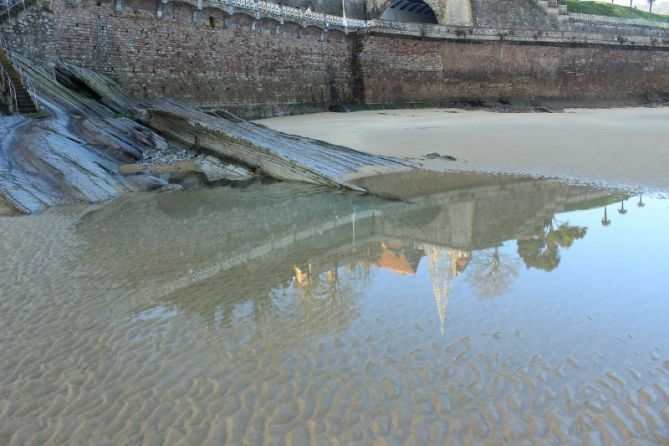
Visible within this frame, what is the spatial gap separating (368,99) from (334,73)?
2603mm

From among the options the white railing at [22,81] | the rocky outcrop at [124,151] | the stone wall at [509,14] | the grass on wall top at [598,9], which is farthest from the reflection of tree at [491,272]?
the grass on wall top at [598,9]

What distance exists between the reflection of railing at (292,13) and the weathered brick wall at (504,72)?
1.44 m

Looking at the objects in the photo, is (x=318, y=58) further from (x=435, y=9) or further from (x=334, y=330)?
(x=334, y=330)

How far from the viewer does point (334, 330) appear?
188 inches

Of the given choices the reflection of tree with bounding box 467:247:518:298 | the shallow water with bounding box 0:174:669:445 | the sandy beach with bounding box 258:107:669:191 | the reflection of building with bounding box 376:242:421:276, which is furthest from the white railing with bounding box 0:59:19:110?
the reflection of tree with bounding box 467:247:518:298

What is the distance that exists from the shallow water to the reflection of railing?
64.9ft

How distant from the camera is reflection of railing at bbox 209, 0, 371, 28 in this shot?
25.9 meters

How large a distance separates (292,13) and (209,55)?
5859 millimetres

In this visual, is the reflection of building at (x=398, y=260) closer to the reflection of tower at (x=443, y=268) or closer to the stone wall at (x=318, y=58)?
the reflection of tower at (x=443, y=268)

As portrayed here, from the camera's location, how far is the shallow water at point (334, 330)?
3.42 meters

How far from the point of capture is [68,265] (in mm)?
6488

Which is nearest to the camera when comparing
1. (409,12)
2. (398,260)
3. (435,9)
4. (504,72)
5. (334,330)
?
(334,330)

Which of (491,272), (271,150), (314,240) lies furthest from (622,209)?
(271,150)

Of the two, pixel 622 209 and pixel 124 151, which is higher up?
pixel 124 151
